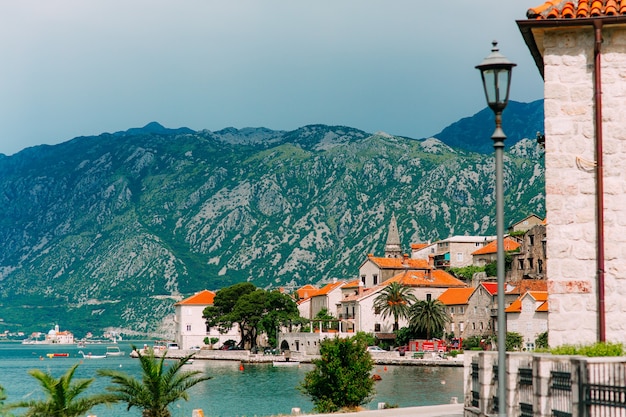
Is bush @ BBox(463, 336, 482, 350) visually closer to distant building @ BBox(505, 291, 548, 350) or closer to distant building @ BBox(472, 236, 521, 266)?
distant building @ BBox(505, 291, 548, 350)

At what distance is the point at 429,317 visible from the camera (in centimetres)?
11512

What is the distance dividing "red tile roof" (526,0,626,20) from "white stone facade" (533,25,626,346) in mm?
264

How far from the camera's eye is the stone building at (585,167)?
16766mm

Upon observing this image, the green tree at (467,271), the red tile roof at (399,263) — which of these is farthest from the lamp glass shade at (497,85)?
the red tile roof at (399,263)

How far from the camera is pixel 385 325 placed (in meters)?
127

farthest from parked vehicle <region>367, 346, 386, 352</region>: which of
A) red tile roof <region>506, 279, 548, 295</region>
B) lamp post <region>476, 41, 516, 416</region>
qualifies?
lamp post <region>476, 41, 516, 416</region>

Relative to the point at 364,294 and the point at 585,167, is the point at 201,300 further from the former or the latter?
the point at 585,167

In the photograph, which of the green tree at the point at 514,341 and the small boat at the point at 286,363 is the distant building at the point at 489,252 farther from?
the small boat at the point at 286,363

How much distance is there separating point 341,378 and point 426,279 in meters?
87.8

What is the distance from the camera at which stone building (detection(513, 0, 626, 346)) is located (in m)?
16.8

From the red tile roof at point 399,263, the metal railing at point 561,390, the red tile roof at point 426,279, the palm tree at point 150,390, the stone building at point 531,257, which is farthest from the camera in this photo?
the red tile roof at point 399,263

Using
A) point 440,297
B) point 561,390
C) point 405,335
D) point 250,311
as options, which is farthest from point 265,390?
point 561,390

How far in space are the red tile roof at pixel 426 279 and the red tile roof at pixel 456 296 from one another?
3.85 metres

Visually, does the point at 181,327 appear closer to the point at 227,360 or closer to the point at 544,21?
the point at 227,360
